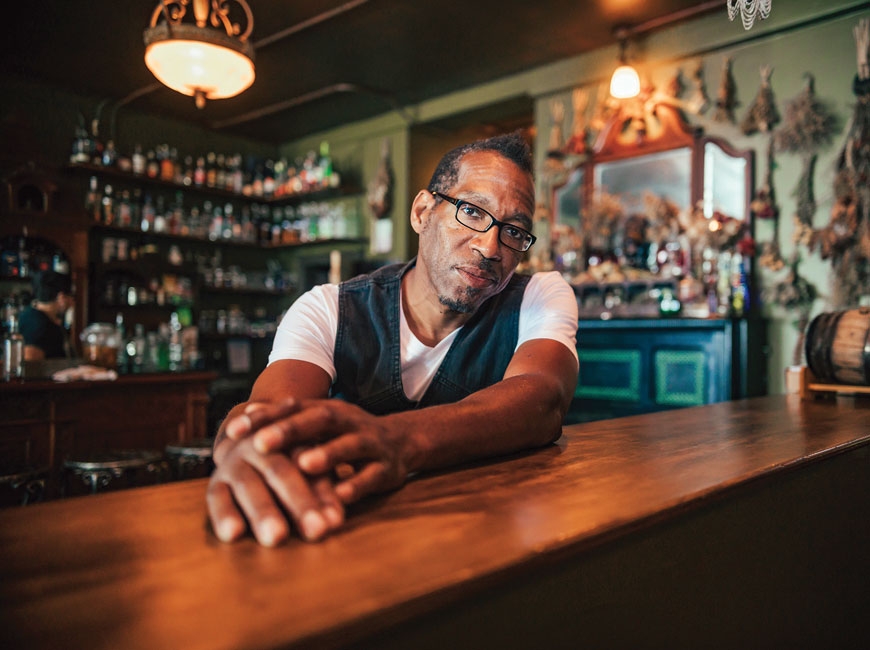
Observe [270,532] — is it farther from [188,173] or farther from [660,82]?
[188,173]

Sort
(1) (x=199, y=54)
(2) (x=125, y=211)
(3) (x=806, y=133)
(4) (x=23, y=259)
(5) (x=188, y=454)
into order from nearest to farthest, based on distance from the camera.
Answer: (5) (x=188, y=454)
(1) (x=199, y=54)
(3) (x=806, y=133)
(4) (x=23, y=259)
(2) (x=125, y=211)

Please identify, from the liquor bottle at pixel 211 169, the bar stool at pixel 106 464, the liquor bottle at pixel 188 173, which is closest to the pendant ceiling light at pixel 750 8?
the bar stool at pixel 106 464

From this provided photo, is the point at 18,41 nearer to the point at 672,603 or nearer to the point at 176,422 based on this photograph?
the point at 176,422

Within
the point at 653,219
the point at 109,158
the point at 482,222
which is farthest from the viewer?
the point at 109,158

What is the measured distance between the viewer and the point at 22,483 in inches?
102

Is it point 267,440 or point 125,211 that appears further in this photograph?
point 125,211

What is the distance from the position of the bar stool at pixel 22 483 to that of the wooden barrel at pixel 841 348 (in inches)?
114

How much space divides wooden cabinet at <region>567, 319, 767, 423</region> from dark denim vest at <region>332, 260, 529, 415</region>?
2585 millimetres

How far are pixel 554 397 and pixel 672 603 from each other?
15.6 inches

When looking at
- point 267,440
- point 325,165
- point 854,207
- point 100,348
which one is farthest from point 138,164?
point 267,440

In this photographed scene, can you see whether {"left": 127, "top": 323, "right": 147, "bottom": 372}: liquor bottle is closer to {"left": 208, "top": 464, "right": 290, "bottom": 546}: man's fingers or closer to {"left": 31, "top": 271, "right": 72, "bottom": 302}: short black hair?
{"left": 31, "top": 271, "right": 72, "bottom": 302}: short black hair

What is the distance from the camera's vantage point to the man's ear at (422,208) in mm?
1510

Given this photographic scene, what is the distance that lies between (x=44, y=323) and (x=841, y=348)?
3704mm

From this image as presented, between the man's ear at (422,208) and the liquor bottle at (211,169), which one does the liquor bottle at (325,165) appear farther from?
the man's ear at (422,208)
